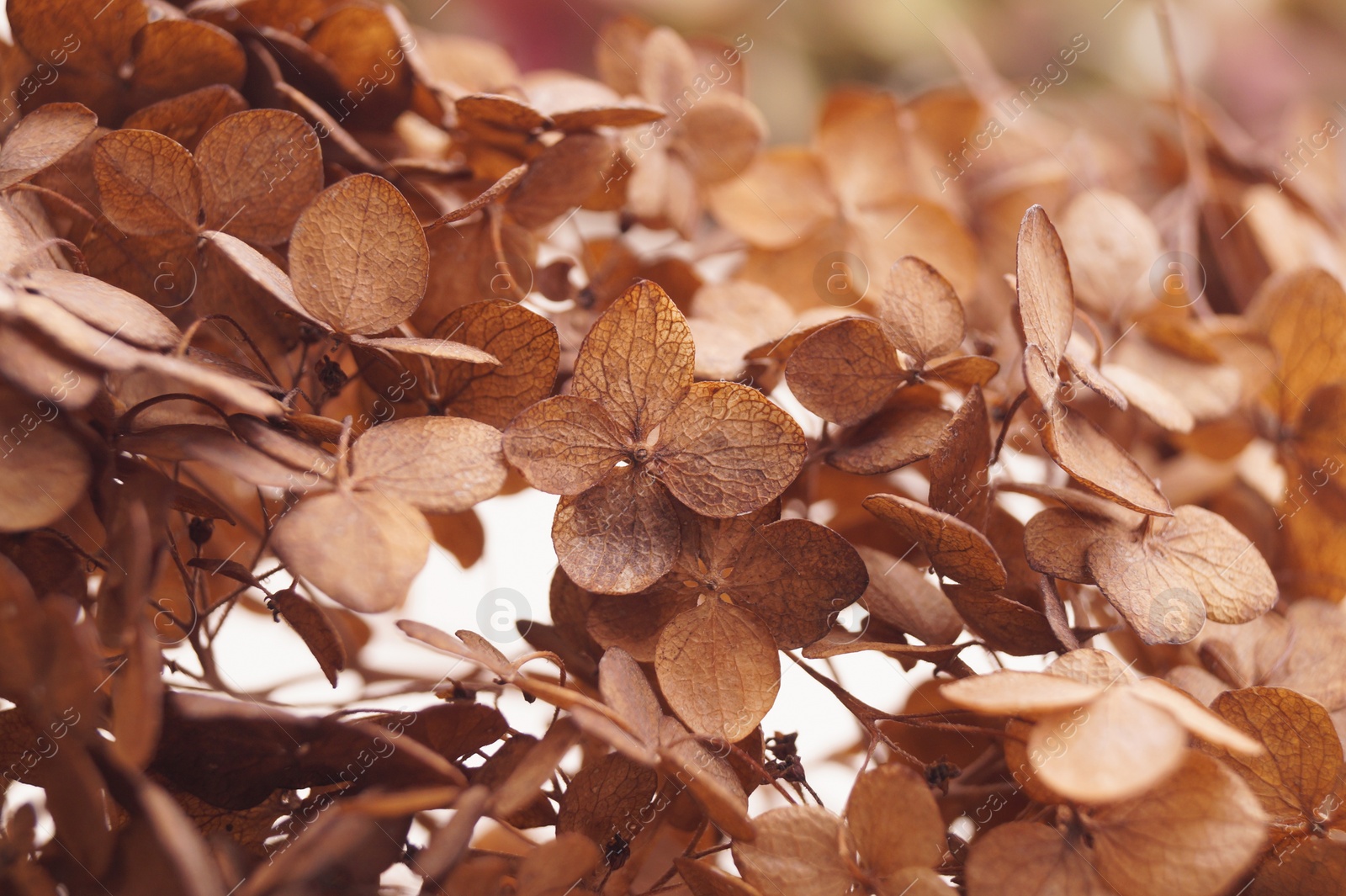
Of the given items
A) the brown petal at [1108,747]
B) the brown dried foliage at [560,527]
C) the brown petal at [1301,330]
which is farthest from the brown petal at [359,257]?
the brown petal at [1301,330]

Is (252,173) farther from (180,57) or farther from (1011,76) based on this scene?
(1011,76)

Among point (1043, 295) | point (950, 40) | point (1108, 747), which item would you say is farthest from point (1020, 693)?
point (950, 40)

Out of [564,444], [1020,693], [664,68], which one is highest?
[664,68]

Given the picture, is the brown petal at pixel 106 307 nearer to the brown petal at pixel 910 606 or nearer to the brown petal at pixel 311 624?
the brown petal at pixel 311 624

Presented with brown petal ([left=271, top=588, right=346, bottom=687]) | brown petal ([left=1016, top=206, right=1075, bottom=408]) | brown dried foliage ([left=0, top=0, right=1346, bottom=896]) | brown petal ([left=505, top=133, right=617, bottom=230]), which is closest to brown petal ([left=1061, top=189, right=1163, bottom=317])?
brown dried foliage ([left=0, top=0, right=1346, bottom=896])

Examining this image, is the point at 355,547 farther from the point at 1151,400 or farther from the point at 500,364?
the point at 1151,400

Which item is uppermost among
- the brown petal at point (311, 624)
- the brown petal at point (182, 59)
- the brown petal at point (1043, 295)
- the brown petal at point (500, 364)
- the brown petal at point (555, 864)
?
the brown petal at point (182, 59)

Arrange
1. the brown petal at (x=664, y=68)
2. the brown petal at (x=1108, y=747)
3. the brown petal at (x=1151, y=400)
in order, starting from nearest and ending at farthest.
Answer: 1. the brown petal at (x=1108, y=747)
2. the brown petal at (x=1151, y=400)
3. the brown petal at (x=664, y=68)
